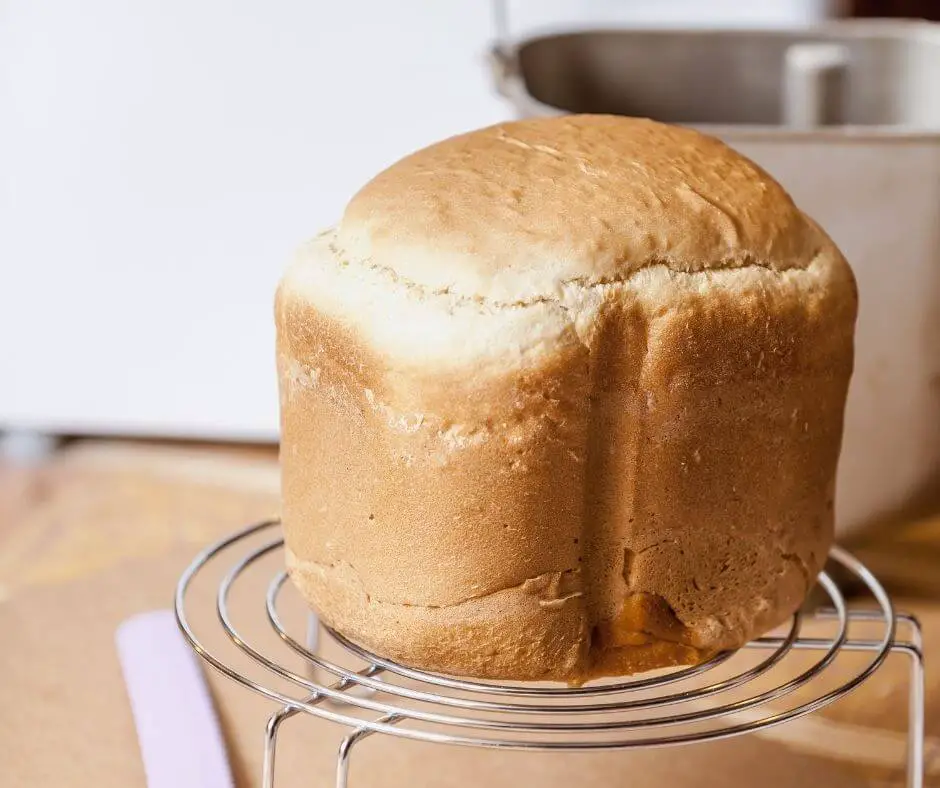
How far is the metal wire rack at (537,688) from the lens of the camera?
0.67 meters

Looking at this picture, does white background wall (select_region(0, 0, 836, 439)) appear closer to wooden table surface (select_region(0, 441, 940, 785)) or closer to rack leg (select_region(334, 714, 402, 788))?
wooden table surface (select_region(0, 441, 940, 785))

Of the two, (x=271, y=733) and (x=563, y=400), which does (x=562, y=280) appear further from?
(x=271, y=733)

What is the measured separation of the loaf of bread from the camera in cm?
68

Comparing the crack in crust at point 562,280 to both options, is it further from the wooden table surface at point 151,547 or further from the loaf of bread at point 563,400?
the wooden table surface at point 151,547

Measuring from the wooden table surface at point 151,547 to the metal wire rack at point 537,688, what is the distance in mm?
43

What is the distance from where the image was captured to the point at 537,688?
73cm

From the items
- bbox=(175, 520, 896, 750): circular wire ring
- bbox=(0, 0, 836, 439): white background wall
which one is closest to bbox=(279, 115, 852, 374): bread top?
bbox=(175, 520, 896, 750): circular wire ring

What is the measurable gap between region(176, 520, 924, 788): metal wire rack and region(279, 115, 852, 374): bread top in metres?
0.19

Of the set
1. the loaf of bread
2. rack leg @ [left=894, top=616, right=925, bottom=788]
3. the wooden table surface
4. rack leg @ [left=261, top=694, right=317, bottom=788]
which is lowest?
the wooden table surface

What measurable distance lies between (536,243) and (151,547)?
2.84ft

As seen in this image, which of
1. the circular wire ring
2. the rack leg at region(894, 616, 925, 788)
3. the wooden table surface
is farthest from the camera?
the wooden table surface

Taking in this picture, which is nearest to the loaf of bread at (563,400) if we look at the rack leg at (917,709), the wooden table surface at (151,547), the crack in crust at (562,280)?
the crack in crust at (562,280)

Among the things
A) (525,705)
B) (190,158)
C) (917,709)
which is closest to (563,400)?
(525,705)

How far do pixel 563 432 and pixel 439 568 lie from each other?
4.2 inches
